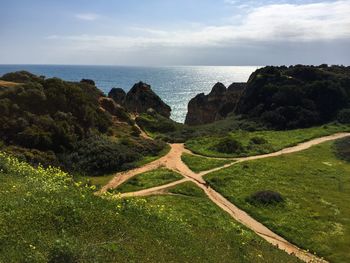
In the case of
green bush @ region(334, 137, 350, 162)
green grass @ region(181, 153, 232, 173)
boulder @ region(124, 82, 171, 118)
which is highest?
boulder @ region(124, 82, 171, 118)

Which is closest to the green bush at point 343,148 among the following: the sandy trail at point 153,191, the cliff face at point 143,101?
the sandy trail at point 153,191

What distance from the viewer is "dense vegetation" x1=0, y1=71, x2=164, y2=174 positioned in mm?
43031

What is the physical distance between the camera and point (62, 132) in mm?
45906

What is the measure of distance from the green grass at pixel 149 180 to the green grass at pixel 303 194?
3736mm

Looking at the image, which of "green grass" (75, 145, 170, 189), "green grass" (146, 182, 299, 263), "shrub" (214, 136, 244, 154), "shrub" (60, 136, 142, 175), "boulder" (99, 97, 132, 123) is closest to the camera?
"green grass" (146, 182, 299, 263)

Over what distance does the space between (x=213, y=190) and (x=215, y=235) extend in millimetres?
16183

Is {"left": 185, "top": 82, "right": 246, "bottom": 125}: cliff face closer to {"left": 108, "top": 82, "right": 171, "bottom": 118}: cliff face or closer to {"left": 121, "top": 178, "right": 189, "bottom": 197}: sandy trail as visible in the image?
{"left": 108, "top": 82, "right": 171, "bottom": 118}: cliff face

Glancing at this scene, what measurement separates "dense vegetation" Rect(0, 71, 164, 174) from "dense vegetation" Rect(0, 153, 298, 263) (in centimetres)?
1761

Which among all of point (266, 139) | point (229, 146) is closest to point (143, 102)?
point (266, 139)

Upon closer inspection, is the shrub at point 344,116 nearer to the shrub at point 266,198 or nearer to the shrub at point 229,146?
the shrub at point 229,146

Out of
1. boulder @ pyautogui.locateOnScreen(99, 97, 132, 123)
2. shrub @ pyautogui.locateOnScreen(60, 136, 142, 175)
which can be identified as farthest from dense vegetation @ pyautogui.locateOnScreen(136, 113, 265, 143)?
shrub @ pyautogui.locateOnScreen(60, 136, 142, 175)

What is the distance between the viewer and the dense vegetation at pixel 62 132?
43.0 meters

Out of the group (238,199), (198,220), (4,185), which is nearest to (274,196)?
(238,199)

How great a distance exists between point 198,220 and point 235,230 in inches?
122
